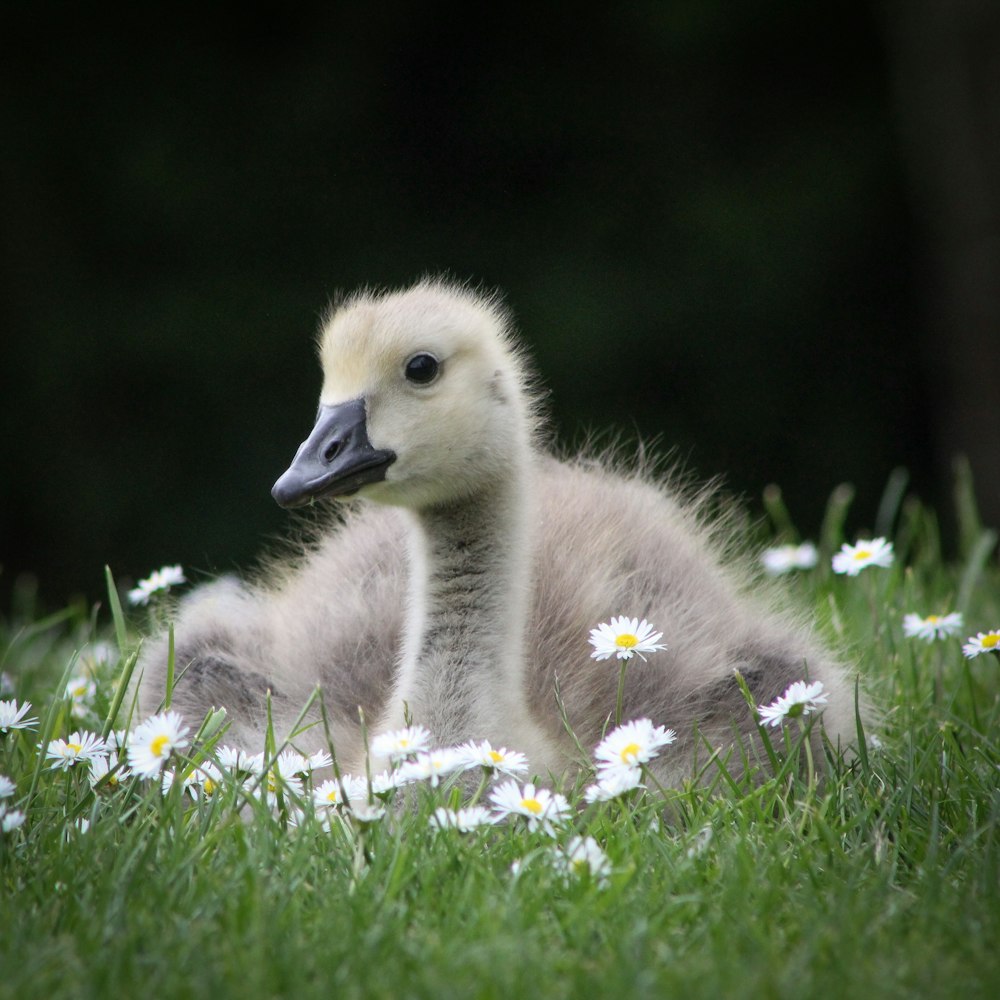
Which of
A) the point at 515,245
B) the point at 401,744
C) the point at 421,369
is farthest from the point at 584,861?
the point at 515,245

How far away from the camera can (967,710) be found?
133 inches

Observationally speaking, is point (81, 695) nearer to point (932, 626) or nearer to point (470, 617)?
point (470, 617)

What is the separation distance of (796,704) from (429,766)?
0.69 meters

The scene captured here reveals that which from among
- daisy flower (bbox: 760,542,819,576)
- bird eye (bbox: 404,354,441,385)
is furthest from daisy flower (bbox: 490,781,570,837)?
daisy flower (bbox: 760,542,819,576)

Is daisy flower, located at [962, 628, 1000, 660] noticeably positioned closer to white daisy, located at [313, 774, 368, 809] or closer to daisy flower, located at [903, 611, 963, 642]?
daisy flower, located at [903, 611, 963, 642]

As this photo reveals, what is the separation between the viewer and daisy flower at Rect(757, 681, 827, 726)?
270cm

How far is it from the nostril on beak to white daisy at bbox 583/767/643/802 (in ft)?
2.54

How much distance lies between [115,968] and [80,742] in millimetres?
868

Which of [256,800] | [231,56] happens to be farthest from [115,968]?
[231,56]

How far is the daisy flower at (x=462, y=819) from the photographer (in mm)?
2366

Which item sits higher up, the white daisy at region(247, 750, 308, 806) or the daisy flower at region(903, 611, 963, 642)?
the white daisy at region(247, 750, 308, 806)

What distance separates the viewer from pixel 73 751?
267cm

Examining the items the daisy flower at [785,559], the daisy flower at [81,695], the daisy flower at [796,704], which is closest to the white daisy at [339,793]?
the daisy flower at [796,704]

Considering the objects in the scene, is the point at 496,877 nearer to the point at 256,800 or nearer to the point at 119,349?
the point at 256,800
